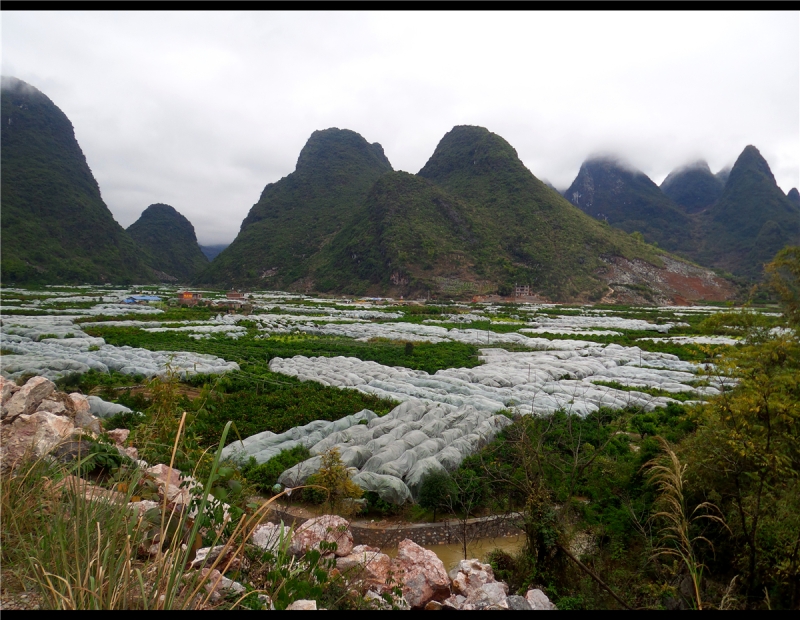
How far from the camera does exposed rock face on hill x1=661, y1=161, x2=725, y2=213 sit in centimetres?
14250

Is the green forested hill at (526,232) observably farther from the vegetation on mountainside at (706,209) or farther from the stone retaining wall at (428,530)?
the stone retaining wall at (428,530)

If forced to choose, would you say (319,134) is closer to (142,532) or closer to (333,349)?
(333,349)

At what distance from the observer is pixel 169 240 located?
146 meters

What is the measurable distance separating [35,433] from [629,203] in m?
158

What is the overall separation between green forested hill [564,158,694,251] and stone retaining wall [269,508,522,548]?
13040 centimetres

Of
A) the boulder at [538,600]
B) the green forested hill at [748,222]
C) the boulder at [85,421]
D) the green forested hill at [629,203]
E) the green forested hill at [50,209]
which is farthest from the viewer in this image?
the green forested hill at [629,203]

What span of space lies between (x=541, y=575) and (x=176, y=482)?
14.5 ft

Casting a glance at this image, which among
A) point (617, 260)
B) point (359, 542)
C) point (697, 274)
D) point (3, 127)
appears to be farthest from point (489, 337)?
point (3, 127)

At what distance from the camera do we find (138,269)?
96.1 m

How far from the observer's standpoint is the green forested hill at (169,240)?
136m

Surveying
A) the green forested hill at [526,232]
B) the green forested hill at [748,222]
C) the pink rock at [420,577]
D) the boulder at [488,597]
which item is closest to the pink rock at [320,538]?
the pink rock at [420,577]

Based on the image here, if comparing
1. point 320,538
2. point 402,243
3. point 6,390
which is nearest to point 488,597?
point 320,538

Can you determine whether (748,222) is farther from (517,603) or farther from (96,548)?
(96,548)

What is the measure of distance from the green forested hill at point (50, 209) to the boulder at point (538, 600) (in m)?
88.3
